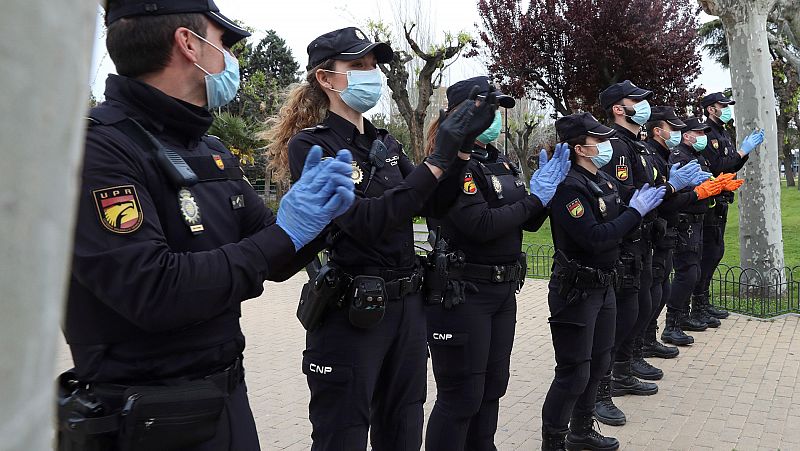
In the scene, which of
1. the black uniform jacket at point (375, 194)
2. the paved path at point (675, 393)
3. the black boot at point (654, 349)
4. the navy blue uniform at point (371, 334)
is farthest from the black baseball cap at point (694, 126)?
the navy blue uniform at point (371, 334)

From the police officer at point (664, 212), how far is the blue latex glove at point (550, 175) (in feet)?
7.55

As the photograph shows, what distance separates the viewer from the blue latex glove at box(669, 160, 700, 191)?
5977 mm

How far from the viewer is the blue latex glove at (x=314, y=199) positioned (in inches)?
77.1

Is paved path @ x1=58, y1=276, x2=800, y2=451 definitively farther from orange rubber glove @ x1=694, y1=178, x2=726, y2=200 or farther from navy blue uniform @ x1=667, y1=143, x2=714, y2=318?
orange rubber glove @ x1=694, y1=178, x2=726, y2=200

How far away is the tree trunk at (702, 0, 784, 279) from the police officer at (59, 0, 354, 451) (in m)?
8.69

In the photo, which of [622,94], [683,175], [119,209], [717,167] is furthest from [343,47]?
[717,167]

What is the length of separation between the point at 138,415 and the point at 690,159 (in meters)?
7.09

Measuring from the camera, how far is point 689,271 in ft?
23.4

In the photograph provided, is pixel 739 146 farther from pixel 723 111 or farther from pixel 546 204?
pixel 546 204

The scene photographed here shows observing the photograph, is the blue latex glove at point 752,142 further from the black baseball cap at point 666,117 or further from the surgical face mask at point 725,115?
the black baseball cap at point 666,117

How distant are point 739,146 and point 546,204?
6.36 m

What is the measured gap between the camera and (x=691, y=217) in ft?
23.3

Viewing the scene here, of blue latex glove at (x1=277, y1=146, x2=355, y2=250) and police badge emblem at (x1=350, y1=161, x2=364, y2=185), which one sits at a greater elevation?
police badge emblem at (x1=350, y1=161, x2=364, y2=185)

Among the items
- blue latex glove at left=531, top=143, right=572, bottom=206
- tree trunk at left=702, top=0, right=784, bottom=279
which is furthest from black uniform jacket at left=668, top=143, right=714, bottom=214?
blue latex glove at left=531, top=143, right=572, bottom=206
